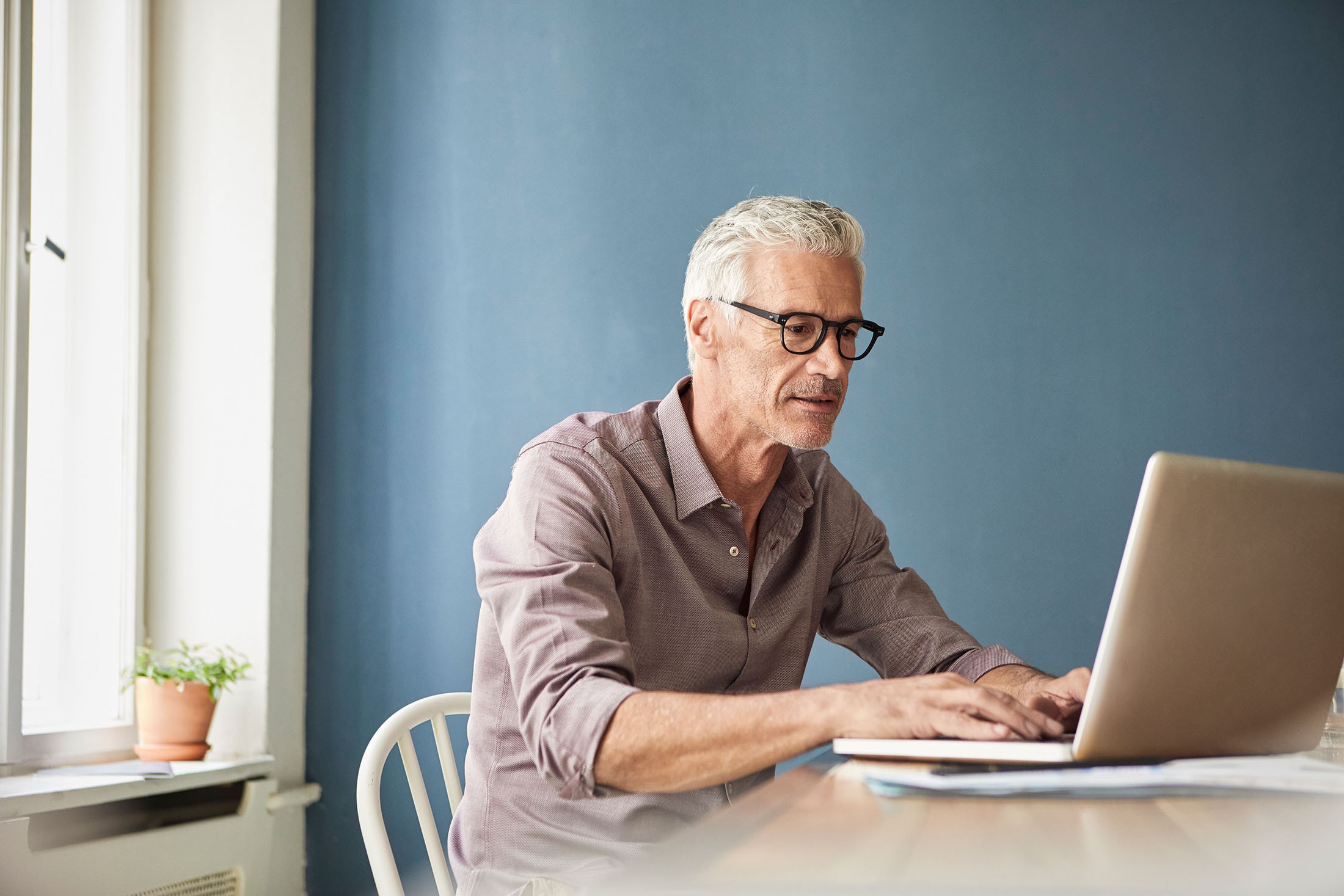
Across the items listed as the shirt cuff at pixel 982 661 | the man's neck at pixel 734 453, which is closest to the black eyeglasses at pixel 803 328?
the man's neck at pixel 734 453

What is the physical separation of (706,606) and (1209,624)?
0.67 metres

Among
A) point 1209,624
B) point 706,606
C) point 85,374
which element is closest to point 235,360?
point 85,374

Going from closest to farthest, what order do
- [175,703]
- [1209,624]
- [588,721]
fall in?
[1209,624], [588,721], [175,703]

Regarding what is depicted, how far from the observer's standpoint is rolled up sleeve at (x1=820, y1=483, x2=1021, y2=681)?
4.80ft

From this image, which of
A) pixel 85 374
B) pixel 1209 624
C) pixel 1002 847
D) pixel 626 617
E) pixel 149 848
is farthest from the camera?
pixel 85 374

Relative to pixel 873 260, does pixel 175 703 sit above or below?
below

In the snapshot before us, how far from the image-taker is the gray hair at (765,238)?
1.47m

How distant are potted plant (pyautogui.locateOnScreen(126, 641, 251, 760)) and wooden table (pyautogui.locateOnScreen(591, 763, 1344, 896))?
1.86 m

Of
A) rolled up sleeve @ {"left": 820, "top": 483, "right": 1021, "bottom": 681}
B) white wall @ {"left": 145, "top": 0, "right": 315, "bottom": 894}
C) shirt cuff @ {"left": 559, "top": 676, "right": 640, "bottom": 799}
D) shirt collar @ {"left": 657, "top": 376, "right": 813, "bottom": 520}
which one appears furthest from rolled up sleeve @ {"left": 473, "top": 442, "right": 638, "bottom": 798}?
white wall @ {"left": 145, "top": 0, "right": 315, "bottom": 894}

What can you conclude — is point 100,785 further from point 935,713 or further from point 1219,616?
point 1219,616

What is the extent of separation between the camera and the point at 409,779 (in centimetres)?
155

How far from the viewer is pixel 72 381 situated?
2.37m

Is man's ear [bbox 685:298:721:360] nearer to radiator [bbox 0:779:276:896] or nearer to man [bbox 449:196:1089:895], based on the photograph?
man [bbox 449:196:1089:895]

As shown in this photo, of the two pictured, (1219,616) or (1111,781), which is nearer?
(1111,781)
